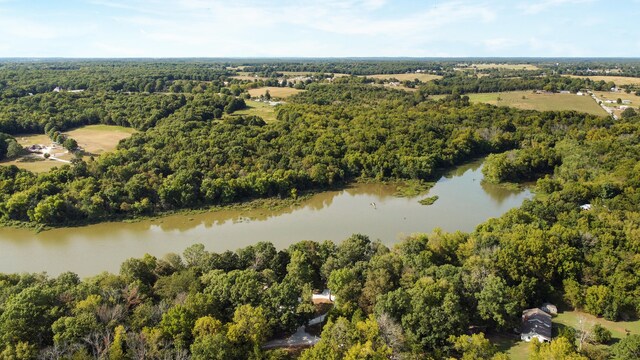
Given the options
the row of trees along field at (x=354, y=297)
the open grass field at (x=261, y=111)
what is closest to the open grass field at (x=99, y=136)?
the open grass field at (x=261, y=111)

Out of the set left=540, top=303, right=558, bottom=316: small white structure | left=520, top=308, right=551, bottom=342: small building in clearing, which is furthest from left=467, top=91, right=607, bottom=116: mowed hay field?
left=520, top=308, right=551, bottom=342: small building in clearing

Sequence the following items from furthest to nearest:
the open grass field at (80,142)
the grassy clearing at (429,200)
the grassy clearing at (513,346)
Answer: the open grass field at (80,142) < the grassy clearing at (429,200) < the grassy clearing at (513,346)

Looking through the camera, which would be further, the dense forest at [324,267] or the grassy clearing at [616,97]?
the grassy clearing at [616,97]

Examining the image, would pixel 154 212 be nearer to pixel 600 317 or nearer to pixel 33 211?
pixel 33 211

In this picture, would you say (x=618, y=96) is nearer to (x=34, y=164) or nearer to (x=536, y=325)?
(x=536, y=325)

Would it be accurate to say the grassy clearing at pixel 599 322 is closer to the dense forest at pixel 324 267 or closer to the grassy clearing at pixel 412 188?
the dense forest at pixel 324 267

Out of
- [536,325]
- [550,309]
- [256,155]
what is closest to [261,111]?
[256,155]

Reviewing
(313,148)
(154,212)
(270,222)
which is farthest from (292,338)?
(313,148)
